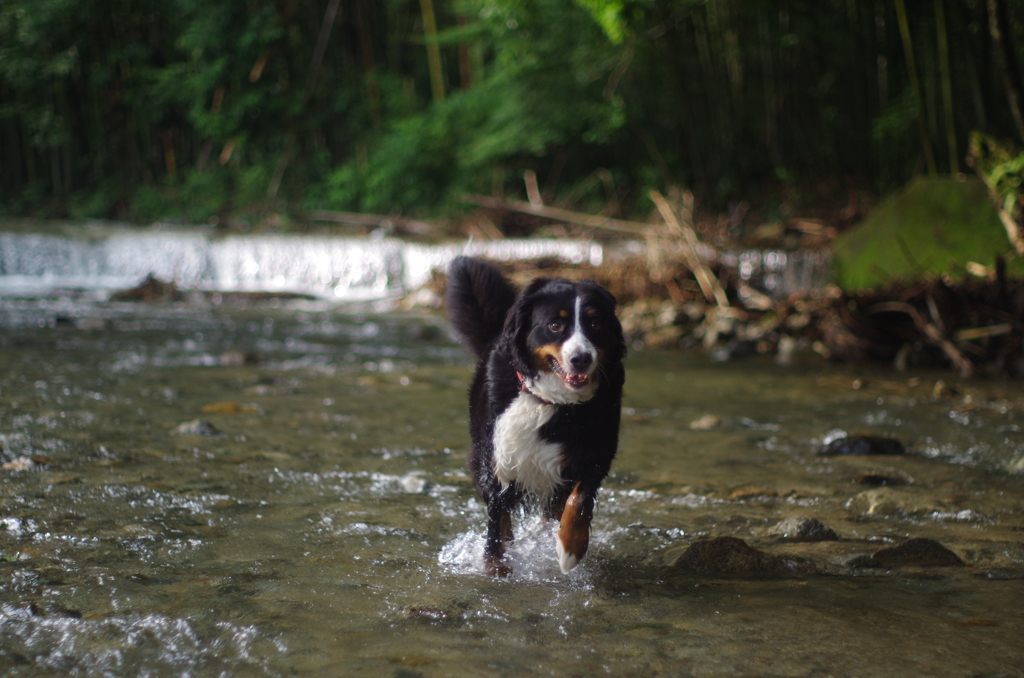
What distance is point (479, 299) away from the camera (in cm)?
310

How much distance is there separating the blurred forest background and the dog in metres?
5.43

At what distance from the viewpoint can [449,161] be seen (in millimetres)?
18766

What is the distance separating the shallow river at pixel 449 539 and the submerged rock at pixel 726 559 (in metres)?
0.03

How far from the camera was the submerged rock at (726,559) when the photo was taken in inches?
98.3

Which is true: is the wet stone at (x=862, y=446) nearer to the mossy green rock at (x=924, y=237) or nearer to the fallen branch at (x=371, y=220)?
the mossy green rock at (x=924, y=237)

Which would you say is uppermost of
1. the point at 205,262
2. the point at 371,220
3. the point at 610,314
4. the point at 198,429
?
the point at 371,220

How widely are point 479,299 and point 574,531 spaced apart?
1.02 m

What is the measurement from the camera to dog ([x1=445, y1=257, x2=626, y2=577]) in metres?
2.49

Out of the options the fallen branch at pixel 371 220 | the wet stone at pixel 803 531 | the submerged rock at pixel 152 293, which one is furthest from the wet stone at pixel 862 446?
the fallen branch at pixel 371 220

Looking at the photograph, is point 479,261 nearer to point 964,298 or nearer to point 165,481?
point 165,481

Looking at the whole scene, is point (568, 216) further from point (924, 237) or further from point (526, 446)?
point (526, 446)

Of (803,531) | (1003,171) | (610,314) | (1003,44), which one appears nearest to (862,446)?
(803,531)

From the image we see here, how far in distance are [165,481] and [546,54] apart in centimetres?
1241

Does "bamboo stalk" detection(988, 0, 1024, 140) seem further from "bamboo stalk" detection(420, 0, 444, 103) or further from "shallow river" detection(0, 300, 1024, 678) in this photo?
"bamboo stalk" detection(420, 0, 444, 103)
